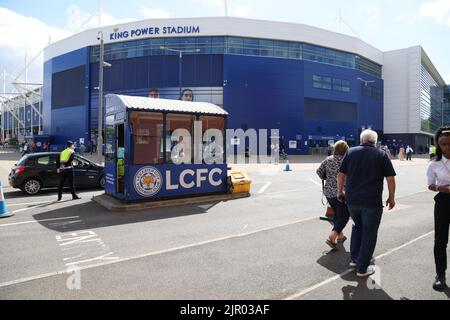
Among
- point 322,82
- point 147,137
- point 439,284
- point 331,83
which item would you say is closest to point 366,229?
point 439,284

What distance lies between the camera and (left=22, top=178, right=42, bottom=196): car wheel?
39.7ft

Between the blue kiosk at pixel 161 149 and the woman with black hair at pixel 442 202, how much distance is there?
23.6 feet

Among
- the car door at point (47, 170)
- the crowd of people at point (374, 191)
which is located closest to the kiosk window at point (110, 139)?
the car door at point (47, 170)

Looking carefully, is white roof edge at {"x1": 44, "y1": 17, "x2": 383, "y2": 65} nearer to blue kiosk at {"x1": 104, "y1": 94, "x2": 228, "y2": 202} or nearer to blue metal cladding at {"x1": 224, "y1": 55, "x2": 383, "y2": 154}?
blue metal cladding at {"x1": 224, "y1": 55, "x2": 383, "y2": 154}

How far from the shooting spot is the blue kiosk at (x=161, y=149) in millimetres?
9430

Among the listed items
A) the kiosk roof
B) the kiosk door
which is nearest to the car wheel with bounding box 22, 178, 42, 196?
the kiosk door

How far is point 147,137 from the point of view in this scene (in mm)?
9648

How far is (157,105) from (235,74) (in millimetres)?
39637

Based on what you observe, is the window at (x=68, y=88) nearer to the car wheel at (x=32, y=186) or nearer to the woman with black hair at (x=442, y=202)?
the car wheel at (x=32, y=186)

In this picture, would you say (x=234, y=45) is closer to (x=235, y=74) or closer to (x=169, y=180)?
(x=235, y=74)

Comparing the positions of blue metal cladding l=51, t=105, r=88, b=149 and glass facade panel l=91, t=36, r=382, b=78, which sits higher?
glass facade panel l=91, t=36, r=382, b=78

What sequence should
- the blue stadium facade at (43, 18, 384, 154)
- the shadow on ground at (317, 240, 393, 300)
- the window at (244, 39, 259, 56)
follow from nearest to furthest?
the shadow on ground at (317, 240, 393, 300)
the blue stadium facade at (43, 18, 384, 154)
the window at (244, 39, 259, 56)

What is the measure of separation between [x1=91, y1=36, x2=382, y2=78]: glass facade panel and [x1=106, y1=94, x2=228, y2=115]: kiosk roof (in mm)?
40028
